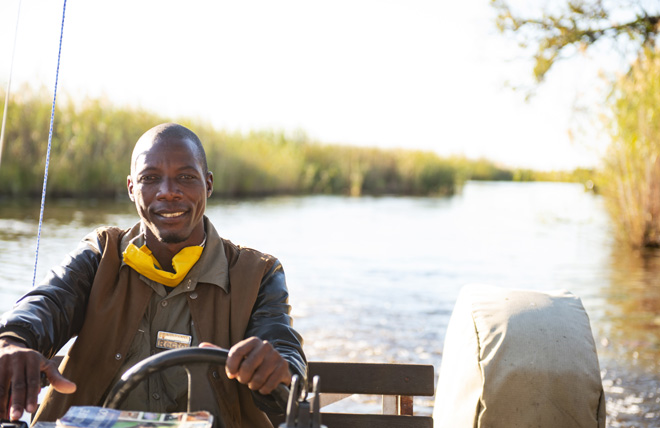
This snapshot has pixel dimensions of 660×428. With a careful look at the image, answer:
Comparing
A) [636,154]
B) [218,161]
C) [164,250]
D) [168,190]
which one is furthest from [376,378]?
[218,161]

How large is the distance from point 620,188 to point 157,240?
11.2m

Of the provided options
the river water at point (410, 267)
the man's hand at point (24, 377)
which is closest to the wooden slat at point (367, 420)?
the man's hand at point (24, 377)

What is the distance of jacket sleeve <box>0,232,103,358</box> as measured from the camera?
79.9 inches

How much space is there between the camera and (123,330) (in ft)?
7.60

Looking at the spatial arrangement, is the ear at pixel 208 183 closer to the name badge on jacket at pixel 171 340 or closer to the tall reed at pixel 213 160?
the name badge on jacket at pixel 171 340

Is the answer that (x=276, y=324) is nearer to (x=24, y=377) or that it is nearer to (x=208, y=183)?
(x=208, y=183)

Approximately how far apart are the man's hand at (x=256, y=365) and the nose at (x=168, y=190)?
0.75 metres

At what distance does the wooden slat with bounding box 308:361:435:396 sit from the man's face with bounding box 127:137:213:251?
72 cm

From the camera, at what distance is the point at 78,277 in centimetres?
235

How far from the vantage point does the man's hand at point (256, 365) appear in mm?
1703

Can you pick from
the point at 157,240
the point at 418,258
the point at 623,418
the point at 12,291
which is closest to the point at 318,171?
the point at 418,258

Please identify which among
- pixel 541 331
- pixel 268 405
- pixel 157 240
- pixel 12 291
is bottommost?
pixel 12 291

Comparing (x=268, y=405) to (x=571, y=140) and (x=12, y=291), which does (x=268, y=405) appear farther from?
(x=571, y=140)

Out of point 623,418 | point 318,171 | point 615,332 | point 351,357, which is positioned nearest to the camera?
point 623,418
